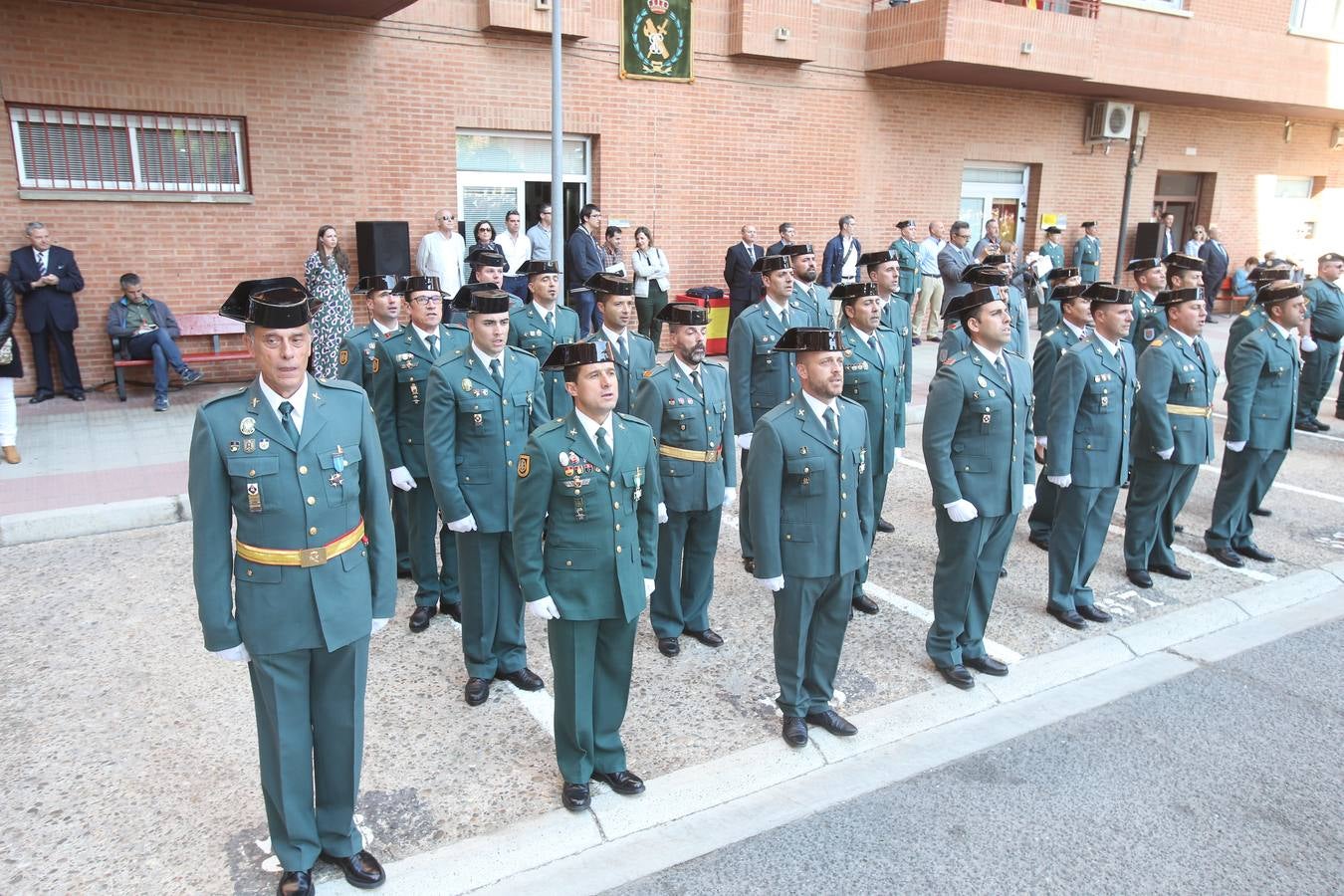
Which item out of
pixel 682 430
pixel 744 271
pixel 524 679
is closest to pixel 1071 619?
pixel 682 430

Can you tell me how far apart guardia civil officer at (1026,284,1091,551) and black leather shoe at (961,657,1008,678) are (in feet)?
6.47

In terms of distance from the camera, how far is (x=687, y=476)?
19.2 feet

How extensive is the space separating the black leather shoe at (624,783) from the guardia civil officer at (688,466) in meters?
1.46

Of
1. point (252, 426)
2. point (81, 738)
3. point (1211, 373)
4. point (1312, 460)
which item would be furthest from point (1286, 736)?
point (1312, 460)

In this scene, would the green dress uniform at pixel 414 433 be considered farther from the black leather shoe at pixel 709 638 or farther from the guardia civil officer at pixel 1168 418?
the guardia civil officer at pixel 1168 418

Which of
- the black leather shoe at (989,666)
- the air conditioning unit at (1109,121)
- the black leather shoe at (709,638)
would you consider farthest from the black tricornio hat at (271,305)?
the air conditioning unit at (1109,121)

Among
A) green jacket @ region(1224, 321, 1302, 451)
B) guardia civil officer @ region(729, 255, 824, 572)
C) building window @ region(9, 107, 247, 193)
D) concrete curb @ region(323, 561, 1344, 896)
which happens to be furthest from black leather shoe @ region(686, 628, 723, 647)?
building window @ region(9, 107, 247, 193)

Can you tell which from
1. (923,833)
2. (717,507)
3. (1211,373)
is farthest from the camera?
(1211,373)

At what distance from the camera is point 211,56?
1152 cm

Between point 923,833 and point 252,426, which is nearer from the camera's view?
point 252,426

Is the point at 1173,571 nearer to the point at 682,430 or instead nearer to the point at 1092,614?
the point at 1092,614

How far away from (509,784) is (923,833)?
1863 mm

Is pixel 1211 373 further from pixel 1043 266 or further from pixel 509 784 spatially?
pixel 1043 266

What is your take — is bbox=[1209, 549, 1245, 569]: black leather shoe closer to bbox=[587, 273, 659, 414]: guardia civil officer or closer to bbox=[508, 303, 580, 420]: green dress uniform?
bbox=[587, 273, 659, 414]: guardia civil officer
